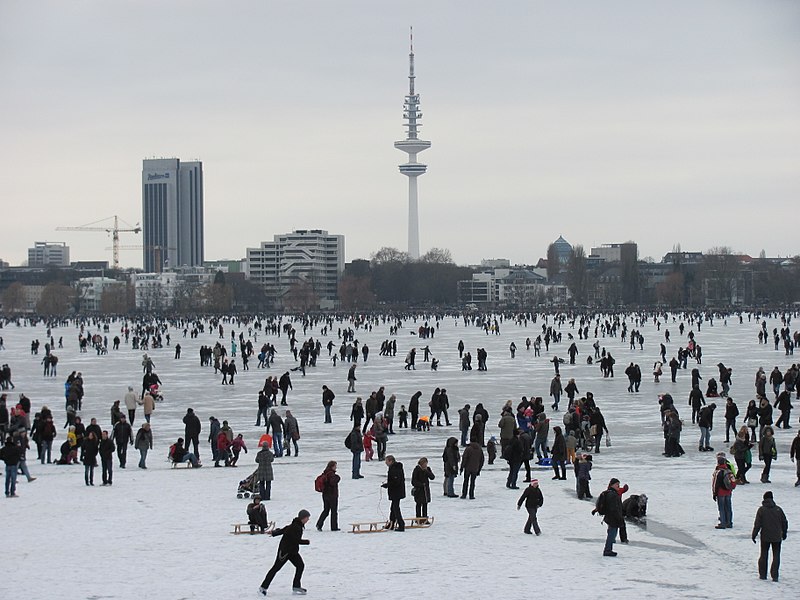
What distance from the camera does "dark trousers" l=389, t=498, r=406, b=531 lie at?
14609mm

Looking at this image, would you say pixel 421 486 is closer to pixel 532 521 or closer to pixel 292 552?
pixel 532 521

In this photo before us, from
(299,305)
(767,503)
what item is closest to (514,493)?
(767,503)

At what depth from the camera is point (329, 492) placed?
47.7 ft

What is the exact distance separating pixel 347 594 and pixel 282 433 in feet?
35.5

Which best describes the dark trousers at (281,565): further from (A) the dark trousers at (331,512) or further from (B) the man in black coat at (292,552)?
(A) the dark trousers at (331,512)

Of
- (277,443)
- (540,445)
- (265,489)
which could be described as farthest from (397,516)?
(277,443)

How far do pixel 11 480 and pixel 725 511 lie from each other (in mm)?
10121

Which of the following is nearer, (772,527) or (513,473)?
(772,527)

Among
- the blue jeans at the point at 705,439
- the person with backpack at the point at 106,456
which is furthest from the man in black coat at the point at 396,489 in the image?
the blue jeans at the point at 705,439

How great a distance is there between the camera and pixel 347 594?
1159cm

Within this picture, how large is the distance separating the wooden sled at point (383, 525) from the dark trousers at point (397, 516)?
126mm

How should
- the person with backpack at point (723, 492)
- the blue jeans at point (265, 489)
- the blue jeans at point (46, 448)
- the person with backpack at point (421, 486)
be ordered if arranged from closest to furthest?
the person with backpack at point (723, 492), the person with backpack at point (421, 486), the blue jeans at point (265, 489), the blue jeans at point (46, 448)

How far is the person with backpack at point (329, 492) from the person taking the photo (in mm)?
14406

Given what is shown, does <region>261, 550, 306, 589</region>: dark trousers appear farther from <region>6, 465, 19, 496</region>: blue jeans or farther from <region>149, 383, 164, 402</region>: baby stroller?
<region>149, 383, 164, 402</region>: baby stroller
